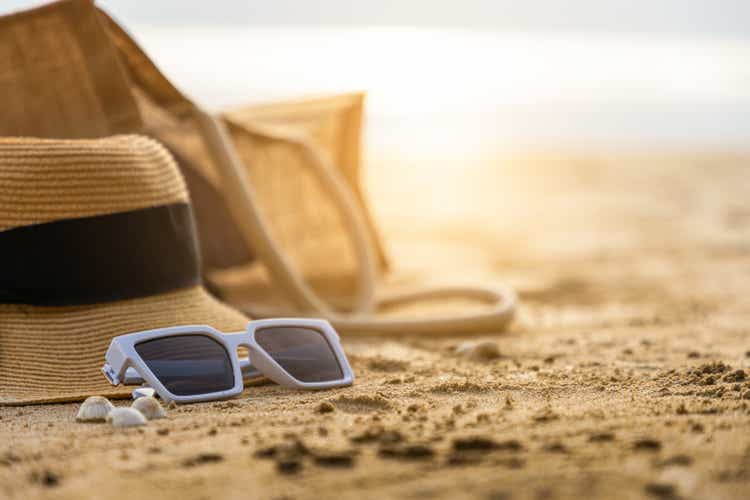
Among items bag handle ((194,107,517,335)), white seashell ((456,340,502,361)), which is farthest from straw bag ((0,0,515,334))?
white seashell ((456,340,502,361))

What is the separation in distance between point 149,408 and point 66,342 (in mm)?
485

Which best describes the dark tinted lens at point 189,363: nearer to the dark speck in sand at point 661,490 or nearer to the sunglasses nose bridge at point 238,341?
the sunglasses nose bridge at point 238,341

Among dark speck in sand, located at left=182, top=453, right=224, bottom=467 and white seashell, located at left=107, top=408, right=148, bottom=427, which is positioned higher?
dark speck in sand, located at left=182, top=453, right=224, bottom=467

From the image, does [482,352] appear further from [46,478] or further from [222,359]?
[46,478]

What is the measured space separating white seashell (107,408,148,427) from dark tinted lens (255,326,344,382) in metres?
0.41

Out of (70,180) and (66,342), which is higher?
(70,180)

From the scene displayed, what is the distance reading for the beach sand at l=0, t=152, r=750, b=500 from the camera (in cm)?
123

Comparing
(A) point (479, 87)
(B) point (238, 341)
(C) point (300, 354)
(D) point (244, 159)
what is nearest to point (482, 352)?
(C) point (300, 354)

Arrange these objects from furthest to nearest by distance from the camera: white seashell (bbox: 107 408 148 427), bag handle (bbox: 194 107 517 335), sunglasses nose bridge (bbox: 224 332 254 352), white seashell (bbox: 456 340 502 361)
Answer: bag handle (bbox: 194 107 517 335), white seashell (bbox: 456 340 502 361), sunglasses nose bridge (bbox: 224 332 254 352), white seashell (bbox: 107 408 148 427)

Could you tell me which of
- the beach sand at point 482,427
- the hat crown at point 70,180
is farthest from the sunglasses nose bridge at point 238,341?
the hat crown at point 70,180

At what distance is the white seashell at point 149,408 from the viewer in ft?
5.56

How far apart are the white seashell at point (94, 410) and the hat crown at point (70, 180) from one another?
0.57 metres

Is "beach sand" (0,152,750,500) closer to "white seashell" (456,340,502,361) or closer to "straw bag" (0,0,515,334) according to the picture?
"white seashell" (456,340,502,361)

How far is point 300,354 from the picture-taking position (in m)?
2.04
